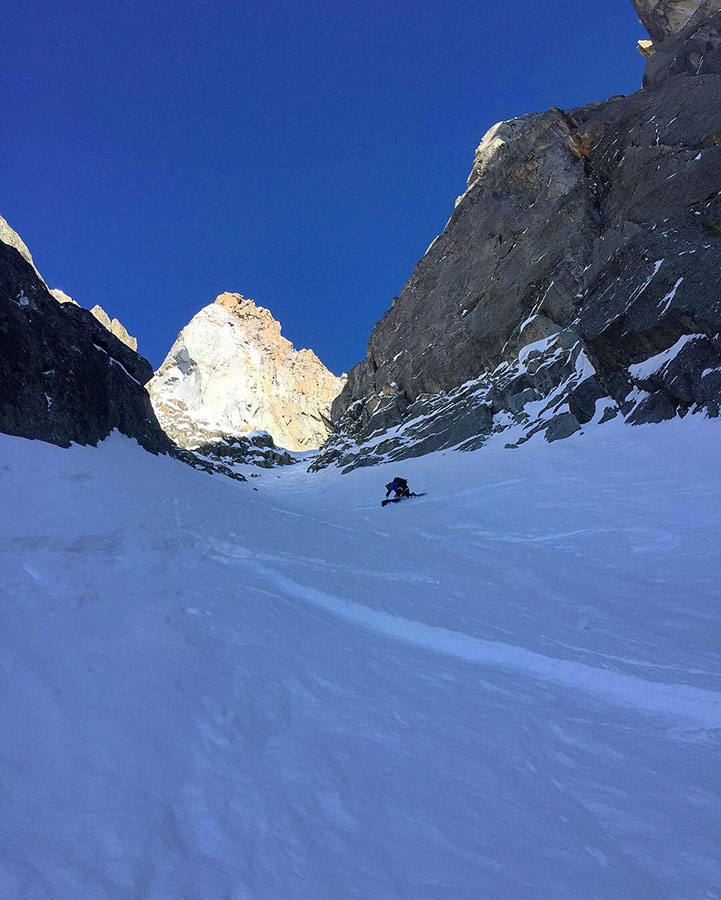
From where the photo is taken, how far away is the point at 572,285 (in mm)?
37344

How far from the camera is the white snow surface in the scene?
7.36 feet

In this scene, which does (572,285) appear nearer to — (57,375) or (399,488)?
(399,488)

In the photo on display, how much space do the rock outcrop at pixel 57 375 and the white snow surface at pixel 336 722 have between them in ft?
18.6

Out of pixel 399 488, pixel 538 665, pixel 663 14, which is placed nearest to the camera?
pixel 538 665

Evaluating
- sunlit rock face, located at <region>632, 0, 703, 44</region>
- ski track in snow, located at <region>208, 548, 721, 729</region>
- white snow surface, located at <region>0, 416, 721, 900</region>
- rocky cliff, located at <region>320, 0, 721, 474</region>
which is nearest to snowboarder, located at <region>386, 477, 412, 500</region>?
rocky cliff, located at <region>320, 0, 721, 474</region>

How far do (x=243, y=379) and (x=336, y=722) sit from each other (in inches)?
5707

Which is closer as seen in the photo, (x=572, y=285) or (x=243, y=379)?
(x=572, y=285)

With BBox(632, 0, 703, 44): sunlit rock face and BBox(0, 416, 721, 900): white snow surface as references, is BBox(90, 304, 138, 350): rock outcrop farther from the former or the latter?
BBox(0, 416, 721, 900): white snow surface

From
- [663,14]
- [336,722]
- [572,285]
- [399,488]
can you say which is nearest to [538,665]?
[336,722]

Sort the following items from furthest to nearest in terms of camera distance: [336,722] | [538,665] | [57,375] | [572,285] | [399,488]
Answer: [572,285], [399,488], [57,375], [538,665], [336,722]

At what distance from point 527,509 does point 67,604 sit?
548 inches

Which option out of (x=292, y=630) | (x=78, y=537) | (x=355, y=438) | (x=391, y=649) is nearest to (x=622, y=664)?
(x=391, y=649)

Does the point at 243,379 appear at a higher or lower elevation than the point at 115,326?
lower

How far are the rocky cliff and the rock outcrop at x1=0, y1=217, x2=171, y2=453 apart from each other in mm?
22702
